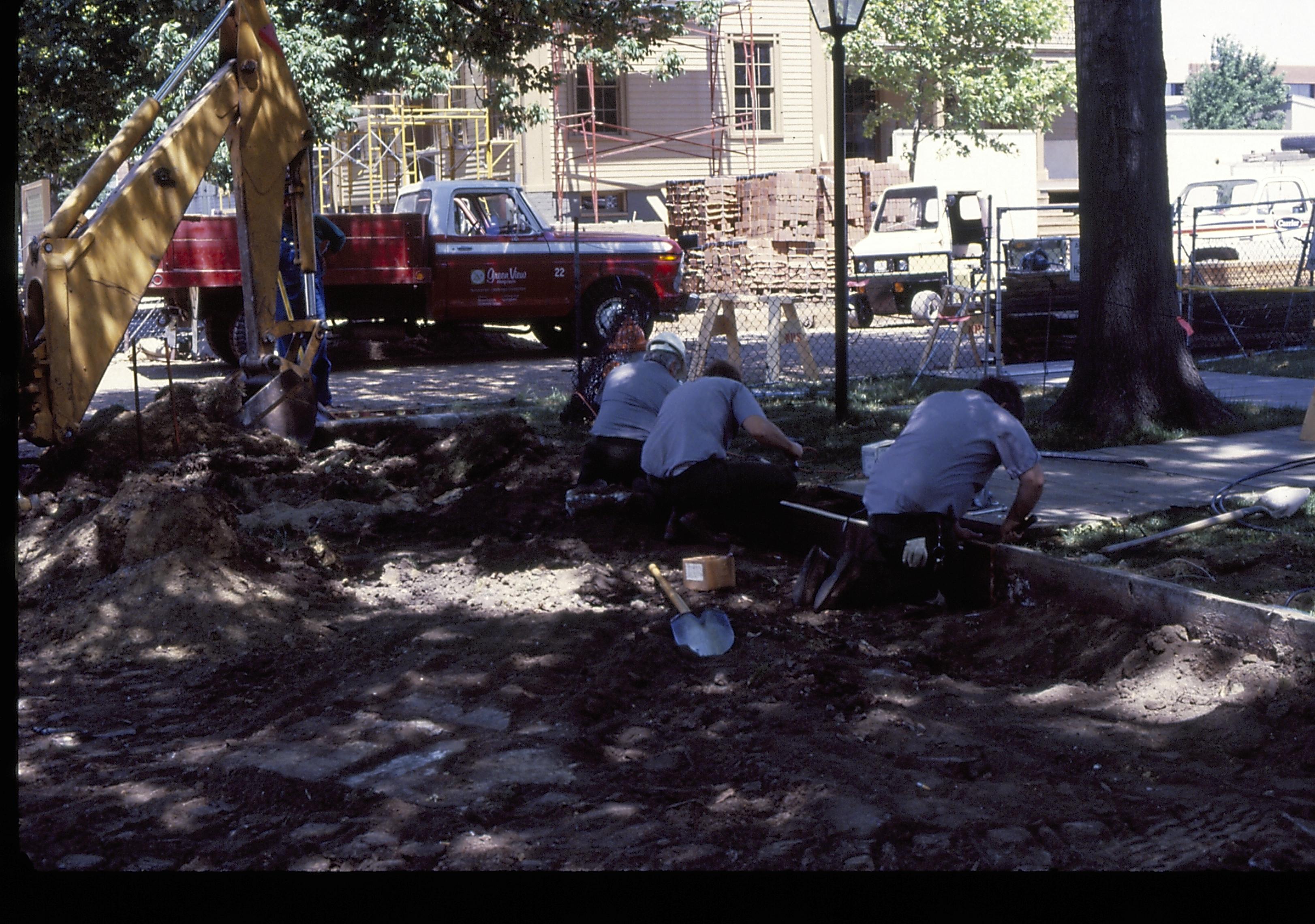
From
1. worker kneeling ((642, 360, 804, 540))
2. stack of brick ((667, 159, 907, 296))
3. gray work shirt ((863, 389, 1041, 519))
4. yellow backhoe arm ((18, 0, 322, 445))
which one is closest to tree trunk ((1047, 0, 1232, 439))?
worker kneeling ((642, 360, 804, 540))

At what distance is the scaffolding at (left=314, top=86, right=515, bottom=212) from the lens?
90.6 feet

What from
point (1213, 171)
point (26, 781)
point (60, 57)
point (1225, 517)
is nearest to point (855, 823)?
point (26, 781)

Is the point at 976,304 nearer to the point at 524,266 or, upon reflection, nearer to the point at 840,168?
the point at 840,168

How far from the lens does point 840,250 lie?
35.6 feet

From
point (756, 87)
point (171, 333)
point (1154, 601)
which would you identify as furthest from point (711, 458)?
point (756, 87)

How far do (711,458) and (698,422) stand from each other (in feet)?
0.74

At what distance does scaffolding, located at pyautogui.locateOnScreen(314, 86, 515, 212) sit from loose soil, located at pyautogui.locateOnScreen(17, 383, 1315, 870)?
20.2 m

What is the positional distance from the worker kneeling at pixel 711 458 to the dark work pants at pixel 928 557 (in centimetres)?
129

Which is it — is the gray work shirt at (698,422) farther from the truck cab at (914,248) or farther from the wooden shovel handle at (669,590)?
the truck cab at (914,248)

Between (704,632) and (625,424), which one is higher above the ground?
(625,424)

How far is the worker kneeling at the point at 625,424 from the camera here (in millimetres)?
8656

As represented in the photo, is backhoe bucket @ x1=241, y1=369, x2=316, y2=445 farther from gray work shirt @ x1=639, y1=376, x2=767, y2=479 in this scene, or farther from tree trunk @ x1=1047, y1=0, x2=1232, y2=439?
tree trunk @ x1=1047, y1=0, x2=1232, y2=439

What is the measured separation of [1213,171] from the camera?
3450 centimetres

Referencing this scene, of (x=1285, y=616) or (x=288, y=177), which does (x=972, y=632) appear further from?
(x=288, y=177)
